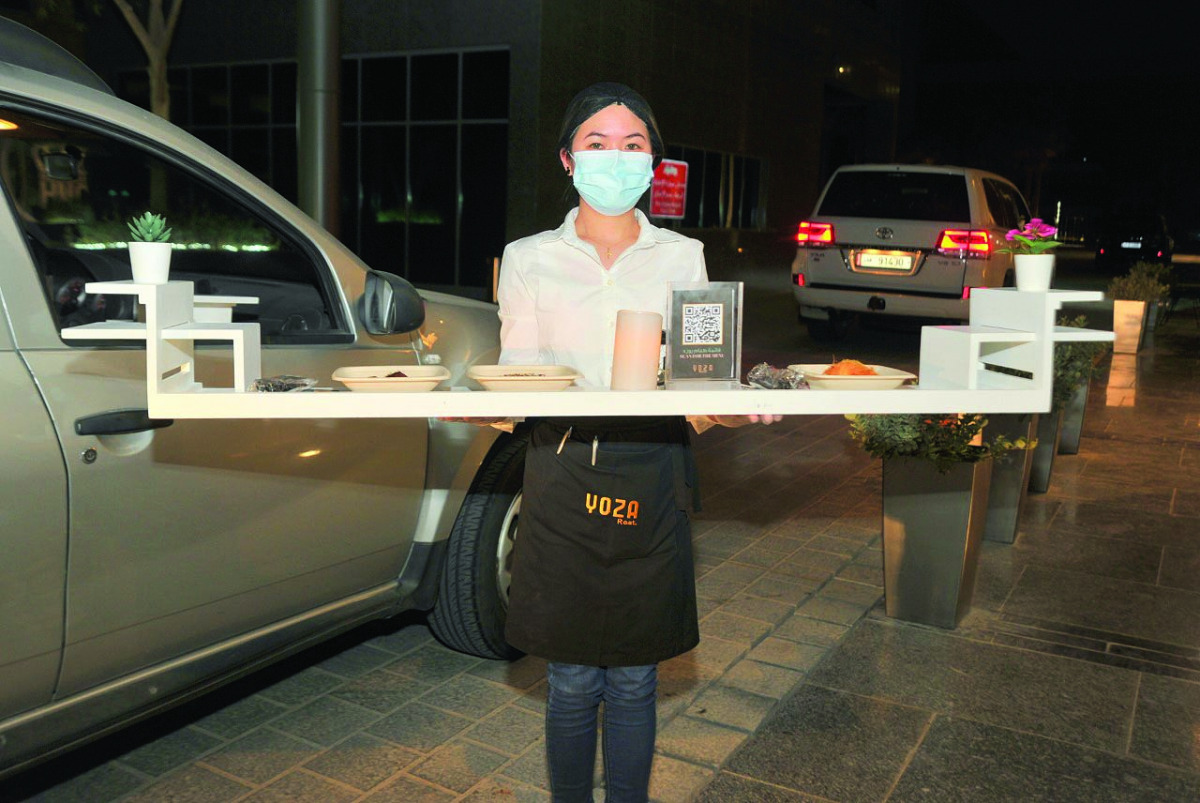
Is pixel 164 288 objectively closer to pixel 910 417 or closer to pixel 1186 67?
pixel 910 417

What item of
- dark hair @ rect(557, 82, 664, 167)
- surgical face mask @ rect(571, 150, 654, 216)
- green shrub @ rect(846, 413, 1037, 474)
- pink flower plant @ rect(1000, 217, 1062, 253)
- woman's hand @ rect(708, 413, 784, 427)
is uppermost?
dark hair @ rect(557, 82, 664, 167)

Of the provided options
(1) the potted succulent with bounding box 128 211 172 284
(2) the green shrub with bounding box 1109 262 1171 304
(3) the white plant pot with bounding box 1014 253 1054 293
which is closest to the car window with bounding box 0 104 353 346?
(1) the potted succulent with bounding box 128 211 172 284

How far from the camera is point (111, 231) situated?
12.1ft

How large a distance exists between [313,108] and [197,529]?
6.78m

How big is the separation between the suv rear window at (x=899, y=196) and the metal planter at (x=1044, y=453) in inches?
256

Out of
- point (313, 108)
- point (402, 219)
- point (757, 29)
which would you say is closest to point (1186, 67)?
point (757, 29)

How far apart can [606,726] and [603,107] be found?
1567 millimetres

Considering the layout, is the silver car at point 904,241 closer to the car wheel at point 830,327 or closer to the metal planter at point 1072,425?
the car wheel at point 830,327

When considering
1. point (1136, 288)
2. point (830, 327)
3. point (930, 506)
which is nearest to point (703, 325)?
point (930, 506)

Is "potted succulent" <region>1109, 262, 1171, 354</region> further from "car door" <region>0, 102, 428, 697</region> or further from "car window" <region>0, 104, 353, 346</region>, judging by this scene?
"car door" <region>0, 102, 428, 697</region>

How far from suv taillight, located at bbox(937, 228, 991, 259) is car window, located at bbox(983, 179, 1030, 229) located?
2.55 feet

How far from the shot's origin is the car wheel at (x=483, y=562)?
4.09 meters

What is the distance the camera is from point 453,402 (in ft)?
8.08

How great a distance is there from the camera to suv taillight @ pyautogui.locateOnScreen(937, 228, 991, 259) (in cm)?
1291
